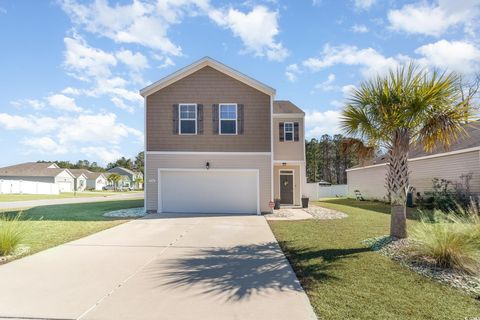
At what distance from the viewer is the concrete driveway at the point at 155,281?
13.0 ft

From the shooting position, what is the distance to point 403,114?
291 inches

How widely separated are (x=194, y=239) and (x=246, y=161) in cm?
682

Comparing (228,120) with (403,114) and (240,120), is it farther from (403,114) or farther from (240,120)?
(403,114)

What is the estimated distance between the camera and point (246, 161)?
14.8m

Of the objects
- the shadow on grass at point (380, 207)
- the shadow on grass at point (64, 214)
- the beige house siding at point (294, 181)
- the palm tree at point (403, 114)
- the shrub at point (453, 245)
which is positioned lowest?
the shadow on grass at point (380, 207)

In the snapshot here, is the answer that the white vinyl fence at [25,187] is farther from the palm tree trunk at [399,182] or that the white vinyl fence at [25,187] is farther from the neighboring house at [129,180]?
the palm tree trunk at [399,182]

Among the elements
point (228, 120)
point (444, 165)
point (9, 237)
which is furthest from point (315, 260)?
point (444, 165)

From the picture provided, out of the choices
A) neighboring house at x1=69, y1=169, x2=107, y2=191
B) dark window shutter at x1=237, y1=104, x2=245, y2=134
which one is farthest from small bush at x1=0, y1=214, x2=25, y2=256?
neighboring house at x1=69, y1=169, x2=107, y2=191

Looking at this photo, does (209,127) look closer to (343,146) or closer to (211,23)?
(211,23)

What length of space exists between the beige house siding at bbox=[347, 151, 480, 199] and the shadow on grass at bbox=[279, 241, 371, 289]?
8664 millimetres

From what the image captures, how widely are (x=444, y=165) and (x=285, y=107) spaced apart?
9.14 meters

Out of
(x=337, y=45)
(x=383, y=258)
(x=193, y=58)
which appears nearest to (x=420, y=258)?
(x=383, y=258)

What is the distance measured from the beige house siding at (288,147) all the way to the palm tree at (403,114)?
9.47 m

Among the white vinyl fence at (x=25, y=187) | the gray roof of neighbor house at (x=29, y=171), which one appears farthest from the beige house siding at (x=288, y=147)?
the gray roof of neighbor house at (x=29, y=171)
